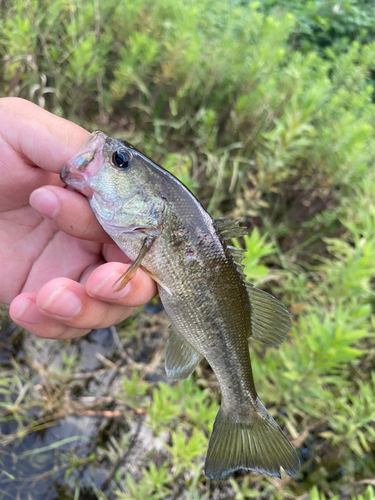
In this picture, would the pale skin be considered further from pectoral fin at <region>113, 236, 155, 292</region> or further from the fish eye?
the fish eye

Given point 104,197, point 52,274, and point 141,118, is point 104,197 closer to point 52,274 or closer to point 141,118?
point 52,274

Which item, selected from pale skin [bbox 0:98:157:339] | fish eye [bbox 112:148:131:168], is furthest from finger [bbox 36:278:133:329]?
fish eye [bbox 112:148:131:168]

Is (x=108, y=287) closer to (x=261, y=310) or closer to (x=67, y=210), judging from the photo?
(x=67, y=210)

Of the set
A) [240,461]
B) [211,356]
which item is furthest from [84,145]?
[240,461]

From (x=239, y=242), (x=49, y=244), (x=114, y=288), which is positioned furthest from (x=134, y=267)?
(x=239, y=242)

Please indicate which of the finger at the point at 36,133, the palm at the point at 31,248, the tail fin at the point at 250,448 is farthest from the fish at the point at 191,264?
the palm at the point at 31,248

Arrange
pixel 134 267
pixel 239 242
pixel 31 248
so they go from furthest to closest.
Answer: pixel 239 242
pixel 31 248
pixel 134 267
